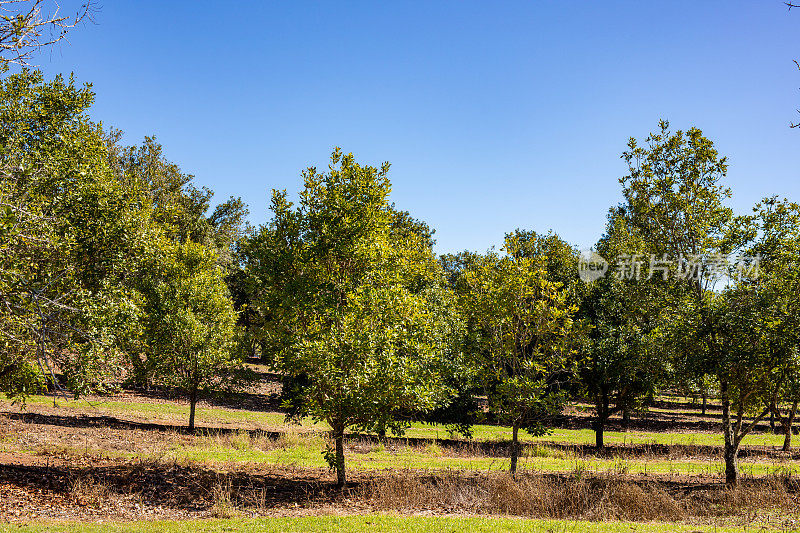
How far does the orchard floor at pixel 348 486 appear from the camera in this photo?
13359mm

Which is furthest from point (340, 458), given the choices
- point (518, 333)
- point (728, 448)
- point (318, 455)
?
point (728, 448)

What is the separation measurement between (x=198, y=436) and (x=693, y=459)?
26.0 meters

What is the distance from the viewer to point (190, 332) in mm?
28781

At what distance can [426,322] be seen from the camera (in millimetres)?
16969

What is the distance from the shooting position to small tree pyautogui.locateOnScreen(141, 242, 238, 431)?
94.6 feet

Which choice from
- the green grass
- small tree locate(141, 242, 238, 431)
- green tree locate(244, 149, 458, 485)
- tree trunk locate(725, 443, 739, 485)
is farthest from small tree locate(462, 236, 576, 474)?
small tree locate(141, 242, 238, 431)

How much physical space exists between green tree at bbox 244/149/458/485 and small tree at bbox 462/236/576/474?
2.38m

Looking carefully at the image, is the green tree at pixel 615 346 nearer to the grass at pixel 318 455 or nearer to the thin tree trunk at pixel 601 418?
the thin tree trunk at pixel 601 418

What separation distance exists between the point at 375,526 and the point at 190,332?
19.7 m

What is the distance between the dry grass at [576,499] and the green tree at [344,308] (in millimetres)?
2252

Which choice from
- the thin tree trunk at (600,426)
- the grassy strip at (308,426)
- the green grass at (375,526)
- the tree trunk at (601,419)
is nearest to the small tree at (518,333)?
the green grass at (375,526)

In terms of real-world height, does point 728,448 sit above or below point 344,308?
below

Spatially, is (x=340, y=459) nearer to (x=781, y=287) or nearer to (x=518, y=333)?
(x=518, y=333)

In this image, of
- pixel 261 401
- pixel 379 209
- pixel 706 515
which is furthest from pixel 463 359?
pixel 261 401
